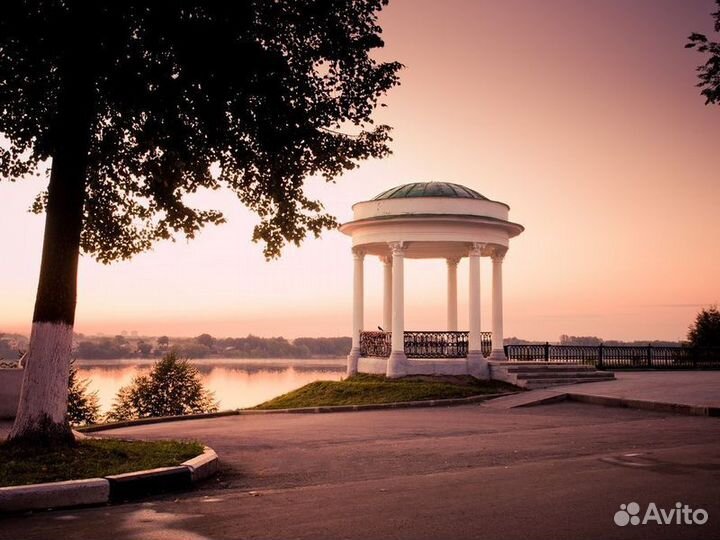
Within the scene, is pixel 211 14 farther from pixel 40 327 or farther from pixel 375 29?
pixel 40 327

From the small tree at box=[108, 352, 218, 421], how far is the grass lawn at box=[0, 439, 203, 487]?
26275 millimetres

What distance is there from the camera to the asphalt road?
604 cm

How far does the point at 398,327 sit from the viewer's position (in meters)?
25.4

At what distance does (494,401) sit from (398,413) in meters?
3.69

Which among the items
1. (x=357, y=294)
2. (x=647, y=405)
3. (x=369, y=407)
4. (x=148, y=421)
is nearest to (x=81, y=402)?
(x=357, y=294)


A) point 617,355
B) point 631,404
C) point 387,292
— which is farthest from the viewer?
point 617,355

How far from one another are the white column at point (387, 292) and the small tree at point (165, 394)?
38.0ft

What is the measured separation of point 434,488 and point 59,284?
6.22 metres

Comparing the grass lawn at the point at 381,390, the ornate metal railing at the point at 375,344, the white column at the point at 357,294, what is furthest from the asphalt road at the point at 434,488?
the white column at the point at 357,294

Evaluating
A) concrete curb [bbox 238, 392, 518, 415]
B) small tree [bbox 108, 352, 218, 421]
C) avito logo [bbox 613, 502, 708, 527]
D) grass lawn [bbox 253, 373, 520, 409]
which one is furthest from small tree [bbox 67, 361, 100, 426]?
avito logo [bbox 613, 502, 708, 527]

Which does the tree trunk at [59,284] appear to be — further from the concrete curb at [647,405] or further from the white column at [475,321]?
the white column at [475,321]

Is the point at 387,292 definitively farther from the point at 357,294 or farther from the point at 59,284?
the point at 59,284

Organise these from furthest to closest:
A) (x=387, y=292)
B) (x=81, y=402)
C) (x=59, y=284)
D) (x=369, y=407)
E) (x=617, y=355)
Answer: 1. (x=81, y=402)
2. (x=617, y=355)
3. (x=387, y=292)
4. (x=369, y=407)
5. (x=59, y=284)

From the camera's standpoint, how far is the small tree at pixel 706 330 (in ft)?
131
